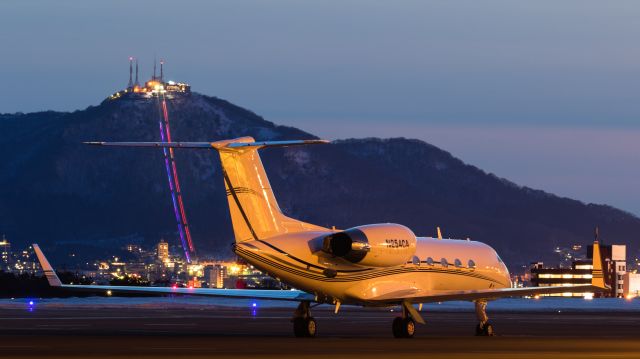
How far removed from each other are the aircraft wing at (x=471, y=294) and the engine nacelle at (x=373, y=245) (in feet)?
3.74

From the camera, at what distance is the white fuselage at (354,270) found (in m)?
38.5

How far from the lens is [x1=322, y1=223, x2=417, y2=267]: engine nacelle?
38.7 metres

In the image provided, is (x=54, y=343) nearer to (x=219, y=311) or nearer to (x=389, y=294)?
(x=389, y=294)

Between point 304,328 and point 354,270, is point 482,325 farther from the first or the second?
point 304,328

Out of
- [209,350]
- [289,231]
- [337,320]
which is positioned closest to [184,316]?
[337,320]

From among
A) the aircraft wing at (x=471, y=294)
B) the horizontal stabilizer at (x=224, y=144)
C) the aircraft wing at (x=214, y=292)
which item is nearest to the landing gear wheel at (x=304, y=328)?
the aircraft wing at (x=214, y=292)

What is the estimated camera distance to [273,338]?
131 feet

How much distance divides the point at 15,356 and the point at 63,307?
3802cm

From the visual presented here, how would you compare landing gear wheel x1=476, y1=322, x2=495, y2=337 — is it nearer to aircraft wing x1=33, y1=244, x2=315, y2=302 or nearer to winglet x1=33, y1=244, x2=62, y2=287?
aircraft wing x1=33, y1=244, x2=315, y2=302

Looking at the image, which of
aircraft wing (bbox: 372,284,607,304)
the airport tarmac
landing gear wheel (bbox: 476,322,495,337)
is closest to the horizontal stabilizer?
the airport tarmac

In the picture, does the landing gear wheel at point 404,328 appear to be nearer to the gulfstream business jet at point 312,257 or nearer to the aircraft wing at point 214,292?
the gulfstream business jet at point 312,257

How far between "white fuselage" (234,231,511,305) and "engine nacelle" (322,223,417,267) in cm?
38

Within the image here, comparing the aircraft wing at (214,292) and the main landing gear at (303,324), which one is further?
the aircraft wing at (214,292)

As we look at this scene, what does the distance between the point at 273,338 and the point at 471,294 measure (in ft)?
20.0
